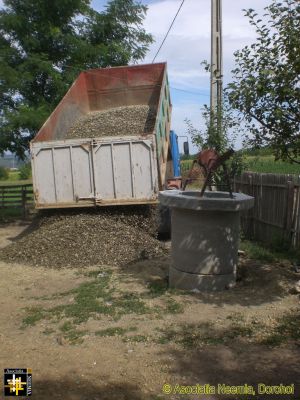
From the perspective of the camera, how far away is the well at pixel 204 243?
259 inches

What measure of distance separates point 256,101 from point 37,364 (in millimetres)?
4011

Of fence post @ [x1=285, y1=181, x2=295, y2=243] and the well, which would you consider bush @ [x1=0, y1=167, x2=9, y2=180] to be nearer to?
fence post @ [x1=285, y1=181, x2=295, y2=243]

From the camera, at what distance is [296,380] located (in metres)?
4.02

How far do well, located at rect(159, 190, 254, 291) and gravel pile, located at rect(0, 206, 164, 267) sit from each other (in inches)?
83.3

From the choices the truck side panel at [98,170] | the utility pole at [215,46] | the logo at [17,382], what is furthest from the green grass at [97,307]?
the utility pole at [215,46]

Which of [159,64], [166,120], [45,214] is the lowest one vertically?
[45,214]

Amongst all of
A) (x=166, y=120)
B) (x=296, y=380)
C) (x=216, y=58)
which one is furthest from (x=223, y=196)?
(x=216, y=58)

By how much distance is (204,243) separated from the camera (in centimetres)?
664

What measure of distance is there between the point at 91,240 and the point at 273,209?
3.67m

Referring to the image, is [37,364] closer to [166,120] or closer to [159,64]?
[166,120]

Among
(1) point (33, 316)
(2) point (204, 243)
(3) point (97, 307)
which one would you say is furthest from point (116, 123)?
(1) point (33, 316)

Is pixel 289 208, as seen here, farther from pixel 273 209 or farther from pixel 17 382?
pixel 17 382

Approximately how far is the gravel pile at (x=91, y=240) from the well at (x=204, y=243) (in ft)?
6.94

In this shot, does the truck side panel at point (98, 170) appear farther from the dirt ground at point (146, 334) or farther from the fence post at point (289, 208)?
the fence post at point (289, 208)
